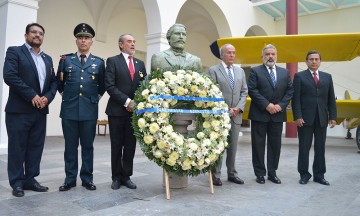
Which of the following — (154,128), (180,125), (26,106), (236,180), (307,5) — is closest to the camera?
(154,128)

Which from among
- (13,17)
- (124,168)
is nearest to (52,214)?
(124,168)

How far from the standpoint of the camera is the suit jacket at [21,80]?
2857 millimetres

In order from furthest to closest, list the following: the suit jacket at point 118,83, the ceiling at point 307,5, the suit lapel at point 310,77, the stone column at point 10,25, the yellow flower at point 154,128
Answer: the ceiling at point 307,5 → the stone column at point 10,25 → the suit lapel at point 310,77 → the suit jacket at point 118,83 → the yellow flower at point 154,128

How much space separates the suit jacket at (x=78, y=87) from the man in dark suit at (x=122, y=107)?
0.16 meters

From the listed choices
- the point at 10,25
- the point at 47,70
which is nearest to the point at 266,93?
the point at 47,70

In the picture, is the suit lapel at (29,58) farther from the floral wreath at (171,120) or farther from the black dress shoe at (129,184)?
the black dress shoe at (129,184)

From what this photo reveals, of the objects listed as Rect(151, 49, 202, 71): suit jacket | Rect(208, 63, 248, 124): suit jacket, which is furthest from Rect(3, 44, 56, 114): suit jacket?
Rect(208, 63, 248, 124): suit jacket

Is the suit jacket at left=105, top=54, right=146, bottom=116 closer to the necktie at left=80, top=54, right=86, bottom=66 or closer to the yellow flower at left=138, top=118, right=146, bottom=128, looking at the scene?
the necktie at left=80, top=54, right=86, bottom=66

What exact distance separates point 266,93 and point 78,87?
6.82ft

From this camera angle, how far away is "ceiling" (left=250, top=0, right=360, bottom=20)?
12117mm

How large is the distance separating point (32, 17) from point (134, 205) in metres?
4.51

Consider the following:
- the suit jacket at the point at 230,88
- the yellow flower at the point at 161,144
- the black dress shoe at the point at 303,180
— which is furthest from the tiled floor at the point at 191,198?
the suit jacket at the point at 230,88

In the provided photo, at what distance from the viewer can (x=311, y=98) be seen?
3.66 meters

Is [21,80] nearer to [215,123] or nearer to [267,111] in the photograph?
[215,123]
